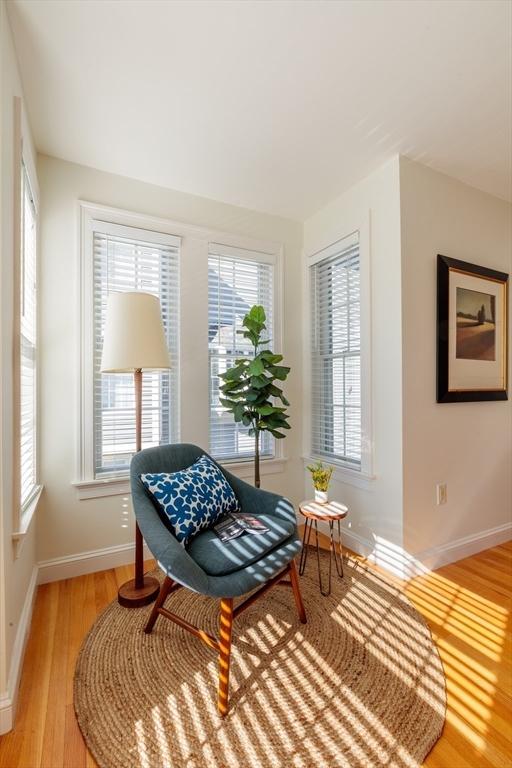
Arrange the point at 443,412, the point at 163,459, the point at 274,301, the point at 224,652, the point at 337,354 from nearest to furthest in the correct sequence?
1. the point at 224,652
2. the point at 163,459
3. the point at 443,412
4. the point at 337,354
5. the point at 274,301

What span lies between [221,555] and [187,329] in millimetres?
1665

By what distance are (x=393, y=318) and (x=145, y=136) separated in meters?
1.85

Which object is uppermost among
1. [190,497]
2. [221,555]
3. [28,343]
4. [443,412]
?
[28,343]

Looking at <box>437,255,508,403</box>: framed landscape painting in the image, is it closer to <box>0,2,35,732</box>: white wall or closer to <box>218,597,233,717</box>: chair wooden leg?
<box>218,597,233,717</box>: chair wooden leg

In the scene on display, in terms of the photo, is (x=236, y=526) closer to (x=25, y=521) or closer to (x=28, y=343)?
(x=25, y=521)

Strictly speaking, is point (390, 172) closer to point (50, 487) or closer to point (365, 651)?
point (365, 651)

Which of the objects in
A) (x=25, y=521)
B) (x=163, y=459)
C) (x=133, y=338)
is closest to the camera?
(x=25, y=521)

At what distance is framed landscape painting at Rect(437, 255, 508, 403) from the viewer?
2.50 m

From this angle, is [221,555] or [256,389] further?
[256,389]

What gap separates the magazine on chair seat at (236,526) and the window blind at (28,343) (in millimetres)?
964

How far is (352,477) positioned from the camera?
8.88 feet

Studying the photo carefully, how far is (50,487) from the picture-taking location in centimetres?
233

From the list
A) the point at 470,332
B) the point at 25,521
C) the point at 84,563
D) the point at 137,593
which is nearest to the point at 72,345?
the point at 25,521

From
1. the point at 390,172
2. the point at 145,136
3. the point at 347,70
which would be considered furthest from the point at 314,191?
the point at 145,136
